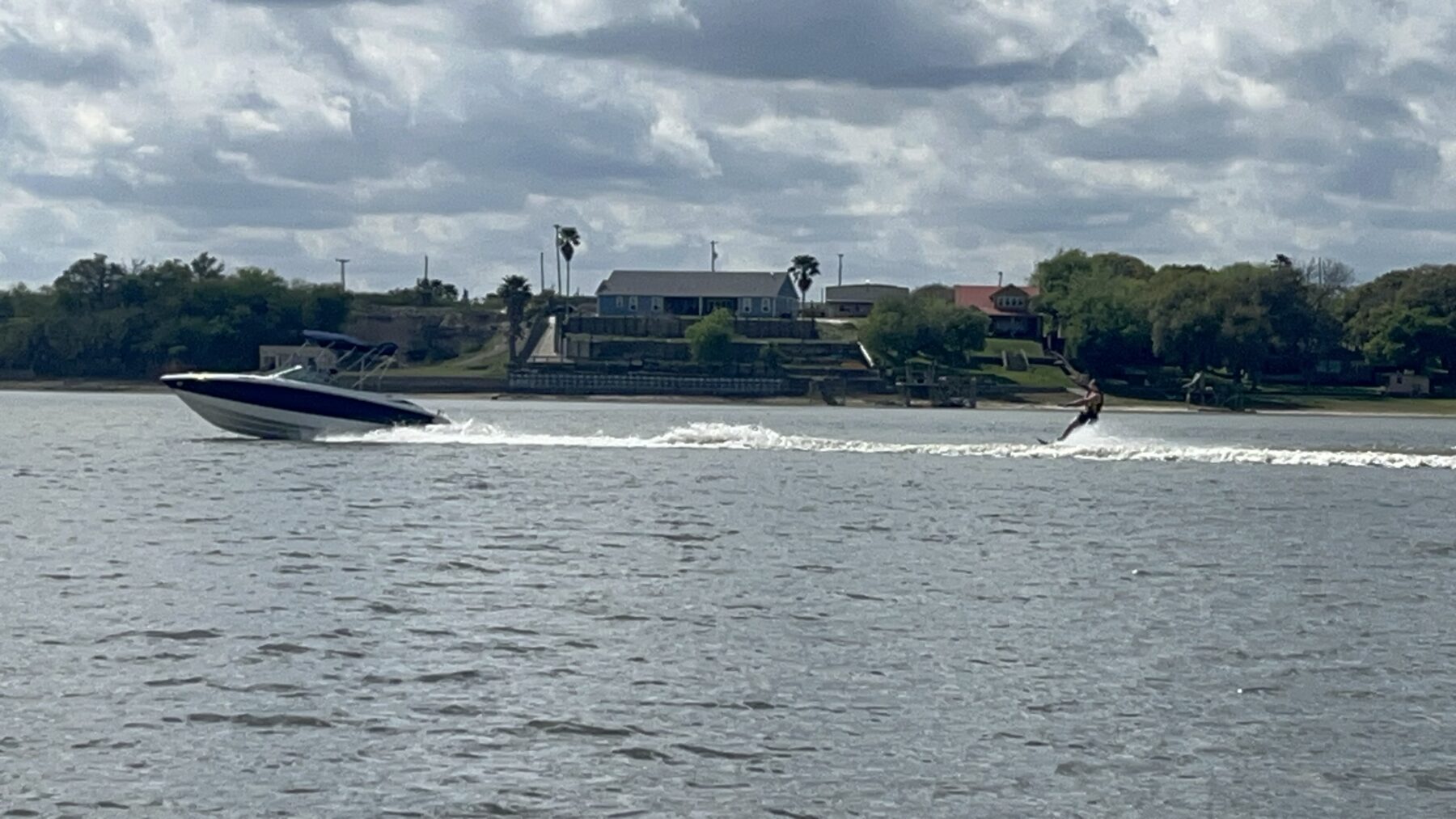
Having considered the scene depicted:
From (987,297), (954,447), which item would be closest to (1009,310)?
(987,297)

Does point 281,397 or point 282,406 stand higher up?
point 281,397

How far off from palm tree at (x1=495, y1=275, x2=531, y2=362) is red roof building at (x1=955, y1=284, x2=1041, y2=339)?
39.1 m

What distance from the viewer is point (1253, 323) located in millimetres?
143875

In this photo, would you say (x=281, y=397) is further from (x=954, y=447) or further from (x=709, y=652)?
(x=709, y=652)

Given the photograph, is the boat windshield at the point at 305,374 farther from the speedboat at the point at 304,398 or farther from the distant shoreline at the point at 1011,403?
the distant shoreline at the point at 1011,403

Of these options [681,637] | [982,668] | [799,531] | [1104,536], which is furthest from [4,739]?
[1104,536]

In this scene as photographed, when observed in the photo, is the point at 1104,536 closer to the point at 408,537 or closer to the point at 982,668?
the point at 408,537

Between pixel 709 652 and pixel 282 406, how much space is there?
35081mm

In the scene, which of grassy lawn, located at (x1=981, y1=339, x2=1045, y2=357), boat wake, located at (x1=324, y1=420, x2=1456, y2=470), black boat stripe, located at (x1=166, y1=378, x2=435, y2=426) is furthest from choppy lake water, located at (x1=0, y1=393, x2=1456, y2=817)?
grassy lawn, located at (x1=981, y1=339, x2=1045, y2=357)

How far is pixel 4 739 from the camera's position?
1759 cm

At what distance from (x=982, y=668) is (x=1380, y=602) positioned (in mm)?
8857

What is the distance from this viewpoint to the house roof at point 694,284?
178 m

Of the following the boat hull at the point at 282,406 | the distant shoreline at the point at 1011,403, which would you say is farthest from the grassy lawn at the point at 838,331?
the boat hull at the point at 282,406

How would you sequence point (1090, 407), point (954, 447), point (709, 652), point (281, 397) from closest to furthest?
point (709, 652) < point (281, 397) < point (1090, 407) < point (954, 447)
